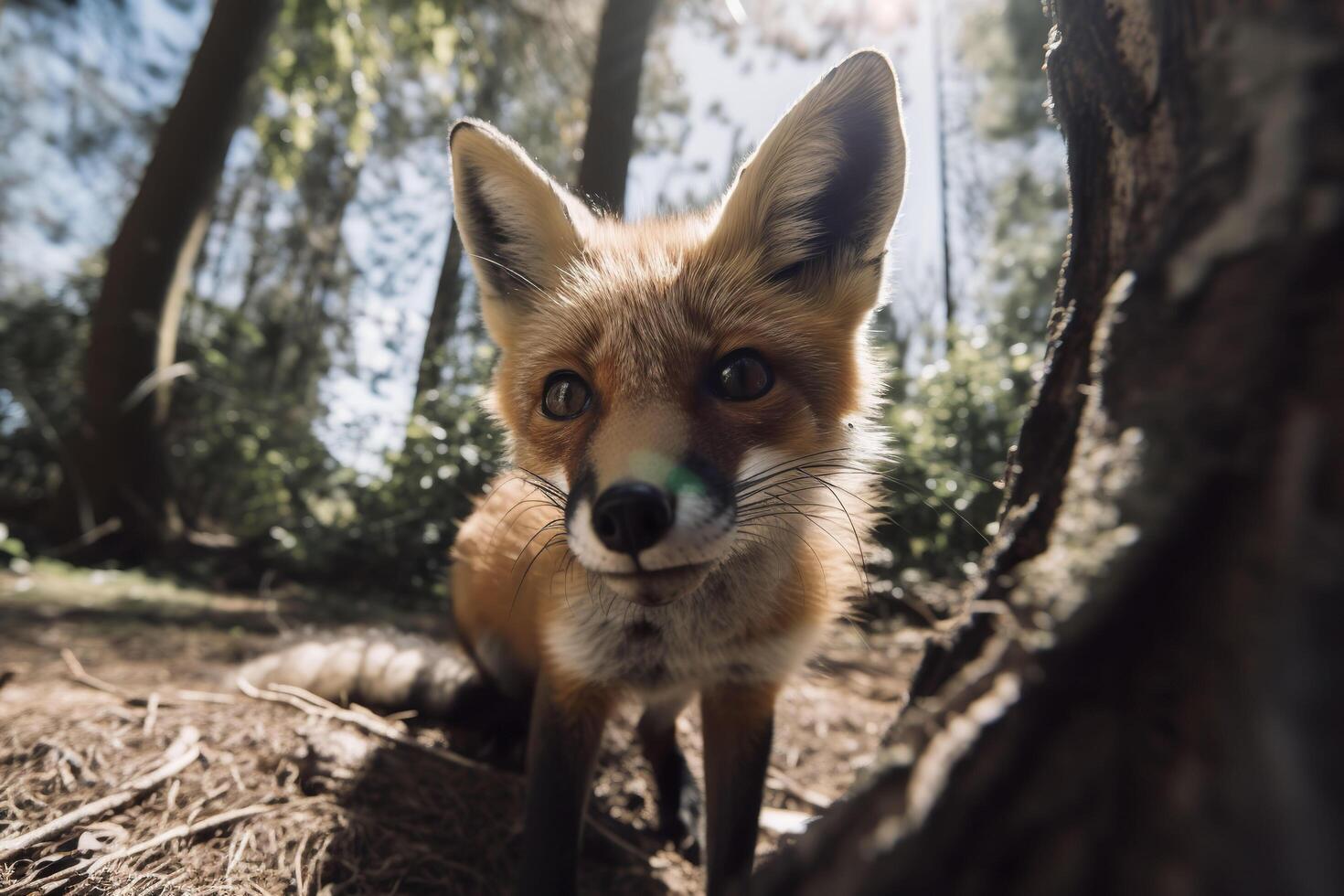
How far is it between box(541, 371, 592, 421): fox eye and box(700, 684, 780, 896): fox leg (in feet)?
2.60

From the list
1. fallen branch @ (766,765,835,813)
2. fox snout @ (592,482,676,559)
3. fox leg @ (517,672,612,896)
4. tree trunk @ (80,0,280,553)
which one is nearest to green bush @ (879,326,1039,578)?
fallen branch @ (766,765,835,813)

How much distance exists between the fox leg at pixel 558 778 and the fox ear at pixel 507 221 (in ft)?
3.49

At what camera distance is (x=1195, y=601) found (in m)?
0.53

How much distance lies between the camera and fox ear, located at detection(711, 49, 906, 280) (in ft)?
5.30

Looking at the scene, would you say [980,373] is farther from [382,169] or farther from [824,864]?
[382,169]

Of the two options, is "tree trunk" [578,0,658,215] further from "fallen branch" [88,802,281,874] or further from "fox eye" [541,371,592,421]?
"fallen branch" [88,802,281,874]

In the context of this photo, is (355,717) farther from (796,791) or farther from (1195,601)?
(1195,601)

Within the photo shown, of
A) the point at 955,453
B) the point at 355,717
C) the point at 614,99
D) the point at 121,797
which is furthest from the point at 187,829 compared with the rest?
the point at 614,99

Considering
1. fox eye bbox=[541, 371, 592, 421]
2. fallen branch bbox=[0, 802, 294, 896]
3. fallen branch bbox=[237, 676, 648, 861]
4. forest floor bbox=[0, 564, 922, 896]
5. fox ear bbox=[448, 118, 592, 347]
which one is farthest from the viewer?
fallen branch bbox=[237, 676, 648, 861]

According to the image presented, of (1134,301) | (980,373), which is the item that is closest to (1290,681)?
(1134,301)

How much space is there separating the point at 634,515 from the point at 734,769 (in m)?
0.89

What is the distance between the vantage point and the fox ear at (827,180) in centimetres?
162

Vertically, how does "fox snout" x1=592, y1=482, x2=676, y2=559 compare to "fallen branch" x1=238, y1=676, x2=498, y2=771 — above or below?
above

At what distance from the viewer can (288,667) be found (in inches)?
99.7
